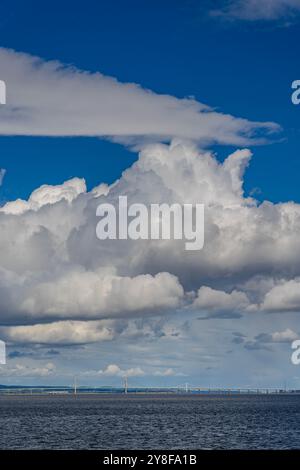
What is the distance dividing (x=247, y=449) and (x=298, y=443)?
20.9 metres
